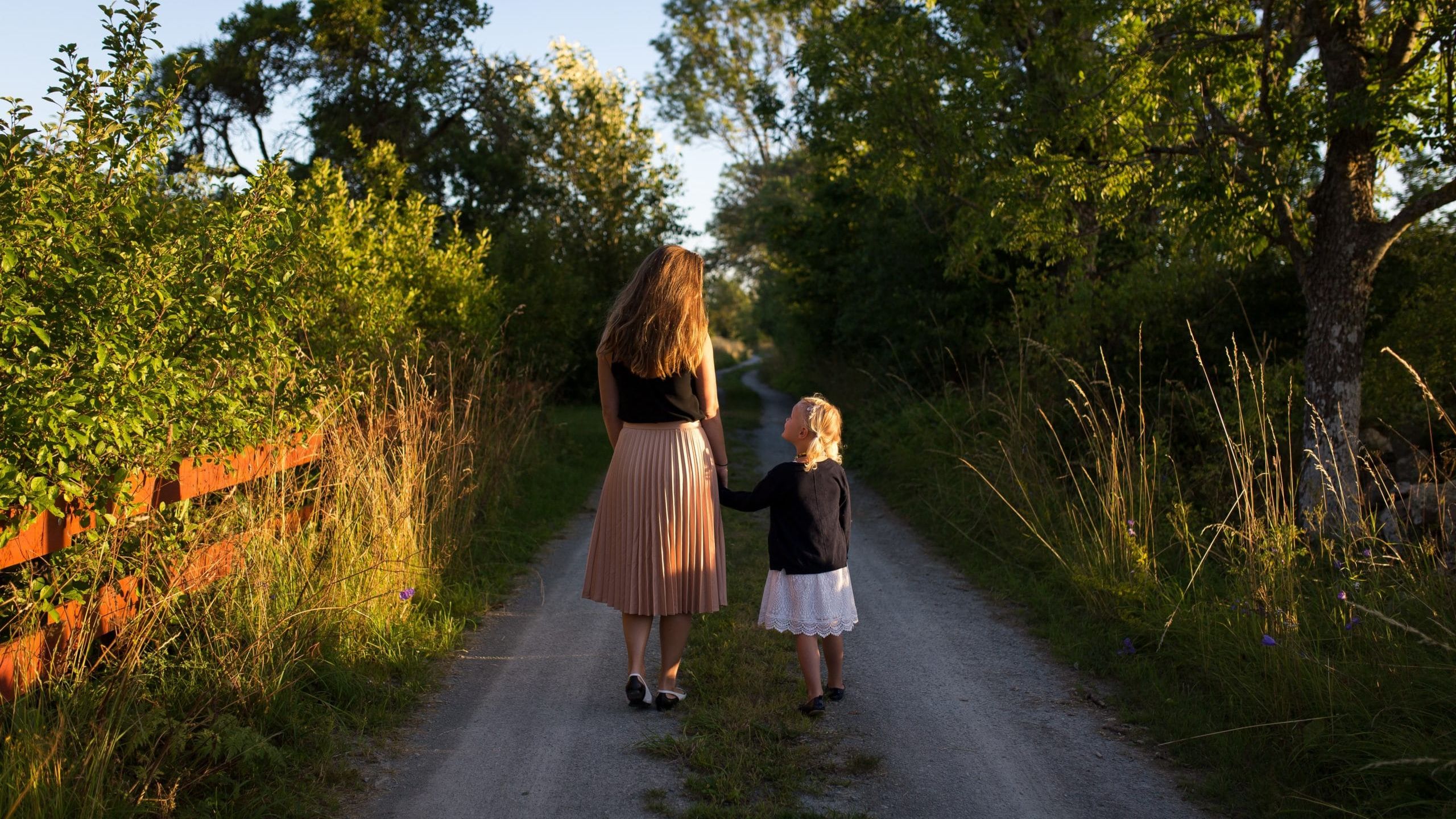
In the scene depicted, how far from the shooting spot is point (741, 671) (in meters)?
5.29

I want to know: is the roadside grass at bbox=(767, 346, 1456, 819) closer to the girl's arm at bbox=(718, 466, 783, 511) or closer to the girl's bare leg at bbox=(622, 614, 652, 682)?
the girl's arm at bbox=(718, 466, 783, 511)

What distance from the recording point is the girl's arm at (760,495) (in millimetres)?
4789

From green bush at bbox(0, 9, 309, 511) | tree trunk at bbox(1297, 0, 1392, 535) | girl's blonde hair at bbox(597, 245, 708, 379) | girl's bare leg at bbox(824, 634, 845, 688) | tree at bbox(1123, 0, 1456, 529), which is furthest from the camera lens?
tree trunk at bbox(1297, 0, 1392, 535)

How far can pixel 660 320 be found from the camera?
4.71m

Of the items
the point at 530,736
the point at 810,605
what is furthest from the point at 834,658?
the point at 530,736

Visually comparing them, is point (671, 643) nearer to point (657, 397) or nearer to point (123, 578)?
point (657, 397)

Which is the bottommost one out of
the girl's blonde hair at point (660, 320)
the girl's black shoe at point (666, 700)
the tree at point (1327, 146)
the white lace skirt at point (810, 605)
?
the girl's black shoe at point (666, 700)

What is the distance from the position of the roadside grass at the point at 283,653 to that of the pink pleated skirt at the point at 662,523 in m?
1.24

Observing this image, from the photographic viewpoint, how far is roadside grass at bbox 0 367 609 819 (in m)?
3.54

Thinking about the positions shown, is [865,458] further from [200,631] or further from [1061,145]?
[200,631]

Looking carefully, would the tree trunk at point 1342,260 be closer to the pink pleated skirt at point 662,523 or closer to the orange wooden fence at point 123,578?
the pink pleated skirt at point 662,523

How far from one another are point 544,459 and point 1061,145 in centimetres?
695

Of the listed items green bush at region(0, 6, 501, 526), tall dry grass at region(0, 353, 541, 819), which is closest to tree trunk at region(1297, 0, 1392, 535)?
tall dry grass at region(0, 353, 541, 819)

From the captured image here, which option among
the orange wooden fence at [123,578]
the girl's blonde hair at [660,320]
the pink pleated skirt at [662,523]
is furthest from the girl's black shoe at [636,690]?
the orange wooden fence at [123,578]
